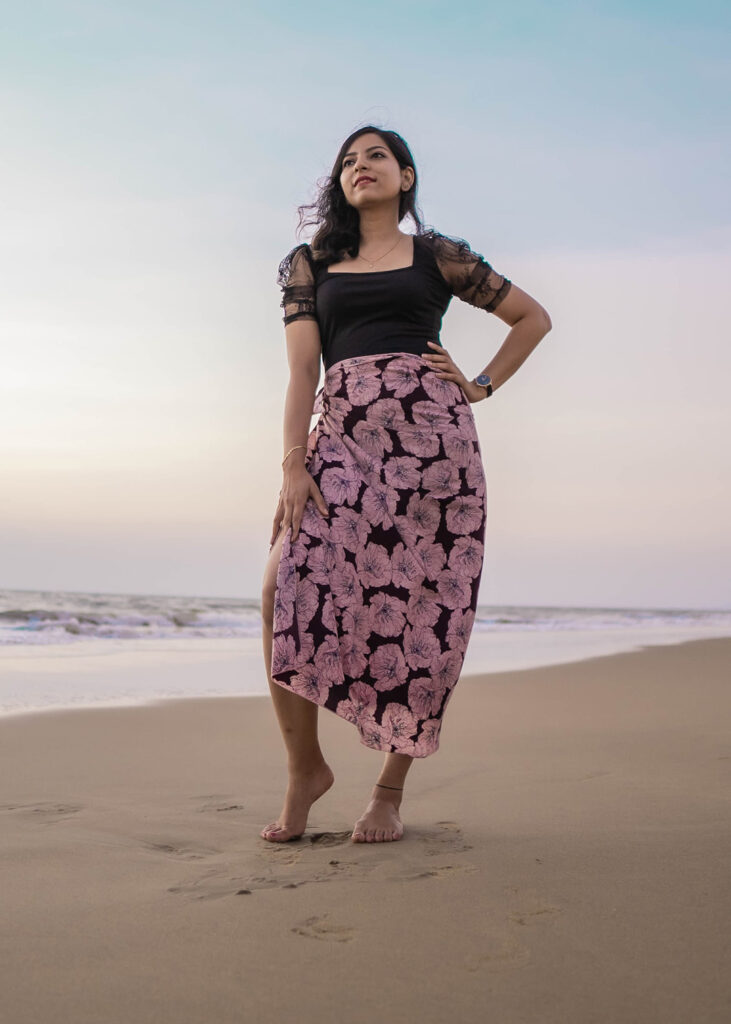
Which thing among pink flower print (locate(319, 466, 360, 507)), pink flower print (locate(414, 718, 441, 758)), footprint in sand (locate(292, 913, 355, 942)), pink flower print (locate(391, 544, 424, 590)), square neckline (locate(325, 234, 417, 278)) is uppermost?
square neckline (locate(325, 234, 417, 278))

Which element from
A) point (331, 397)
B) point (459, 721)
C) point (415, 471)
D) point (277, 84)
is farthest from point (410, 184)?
point (277, 84)

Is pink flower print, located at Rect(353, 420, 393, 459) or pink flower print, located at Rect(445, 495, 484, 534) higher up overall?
pink flower print, located at Rect(353, 420, 393, 459)

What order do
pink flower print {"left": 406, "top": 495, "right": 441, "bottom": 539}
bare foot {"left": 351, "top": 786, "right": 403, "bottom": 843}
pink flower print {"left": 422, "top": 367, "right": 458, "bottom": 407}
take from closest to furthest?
bare foot {"left": 351, "top": 786, "right": 403, "bottom": 843}
pink flower print {"left": 406, "top": 495, "right": 441, "bottom": 539}
pink flower print {"left": 422, "top": 367, "right": 458, "bottom": 407}

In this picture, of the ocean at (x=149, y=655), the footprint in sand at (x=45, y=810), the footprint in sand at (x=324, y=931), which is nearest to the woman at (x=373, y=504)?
the footprint in sand at (x=45, y=810)

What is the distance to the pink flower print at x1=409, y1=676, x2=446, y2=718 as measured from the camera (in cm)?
269

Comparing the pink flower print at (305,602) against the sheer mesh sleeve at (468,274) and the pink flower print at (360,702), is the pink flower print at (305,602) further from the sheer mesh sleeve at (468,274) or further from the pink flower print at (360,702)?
the sheer mesh sleeve at (468,274)

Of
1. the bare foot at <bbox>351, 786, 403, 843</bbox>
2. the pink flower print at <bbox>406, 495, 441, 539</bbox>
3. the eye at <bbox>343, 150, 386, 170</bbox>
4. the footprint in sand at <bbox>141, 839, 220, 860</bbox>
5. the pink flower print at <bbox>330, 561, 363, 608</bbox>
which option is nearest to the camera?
the footprint in sand at <bbox>141, 839, 220, 860</bbox>

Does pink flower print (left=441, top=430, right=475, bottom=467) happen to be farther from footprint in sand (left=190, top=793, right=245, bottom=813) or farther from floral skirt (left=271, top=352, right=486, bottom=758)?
footprint in sand (left=190, top=793, right=245, bottom=813)

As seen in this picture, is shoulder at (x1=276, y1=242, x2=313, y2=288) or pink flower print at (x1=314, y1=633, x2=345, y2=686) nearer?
pink flower print at (x1=314, y1=633, x2=345, y2=686)

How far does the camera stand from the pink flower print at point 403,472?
8.96ft

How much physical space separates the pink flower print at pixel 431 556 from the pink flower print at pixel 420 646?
16 centimetres

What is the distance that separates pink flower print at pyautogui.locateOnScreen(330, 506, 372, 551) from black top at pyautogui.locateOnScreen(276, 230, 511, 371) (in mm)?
522

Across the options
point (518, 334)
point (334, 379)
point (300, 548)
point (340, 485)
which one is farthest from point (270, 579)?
point (518, 334)

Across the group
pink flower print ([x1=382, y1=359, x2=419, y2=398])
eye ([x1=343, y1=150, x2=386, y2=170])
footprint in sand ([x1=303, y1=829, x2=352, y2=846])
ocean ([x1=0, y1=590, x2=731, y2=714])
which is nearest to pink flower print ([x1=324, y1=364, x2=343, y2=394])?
pink flower print ([x1=382, y1=359, x2=419, y2=398])
